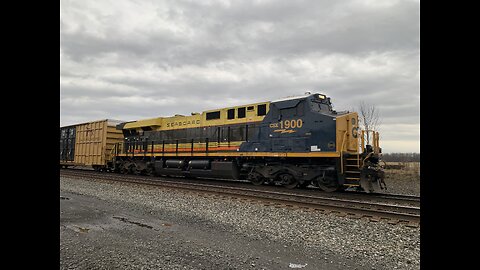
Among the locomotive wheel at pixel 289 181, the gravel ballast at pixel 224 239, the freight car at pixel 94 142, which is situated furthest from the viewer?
the freight car at pixel 94 142

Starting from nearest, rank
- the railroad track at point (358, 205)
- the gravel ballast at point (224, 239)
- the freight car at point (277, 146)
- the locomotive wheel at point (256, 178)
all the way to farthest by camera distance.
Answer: the gravel ballast at point (224, 239) < the railroad track at point (358, 205) < the freight car at point (277, 146) < the locomotive wheel at point (256, 178)

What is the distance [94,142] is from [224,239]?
22243mm

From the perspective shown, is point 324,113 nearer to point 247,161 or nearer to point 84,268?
point 247,161

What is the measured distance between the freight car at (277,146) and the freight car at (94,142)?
239 inches

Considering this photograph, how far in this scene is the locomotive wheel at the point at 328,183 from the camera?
494 inches

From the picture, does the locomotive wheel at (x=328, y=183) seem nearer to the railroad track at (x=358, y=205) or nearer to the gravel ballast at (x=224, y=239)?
the railroad track at (x=358, y=205)

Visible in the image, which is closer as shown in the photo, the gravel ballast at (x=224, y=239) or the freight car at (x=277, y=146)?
the gravel ballast at (x=224, y=239)

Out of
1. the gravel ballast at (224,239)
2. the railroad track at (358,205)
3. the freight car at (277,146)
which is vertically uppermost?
the freight car at (277,146)

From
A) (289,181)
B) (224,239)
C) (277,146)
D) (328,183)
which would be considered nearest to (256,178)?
(289,181)

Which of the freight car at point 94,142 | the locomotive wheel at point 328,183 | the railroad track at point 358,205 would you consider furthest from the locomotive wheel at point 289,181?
the freight car at point 94,142

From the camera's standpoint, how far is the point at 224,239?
21.2 ft
